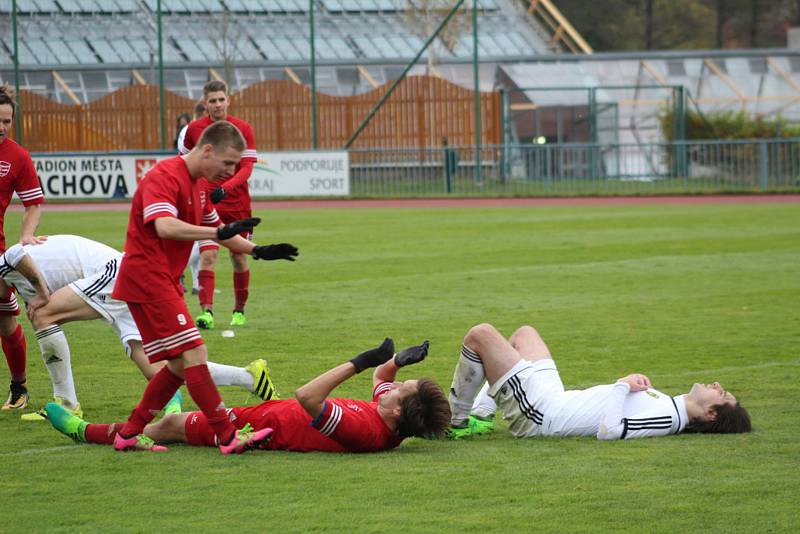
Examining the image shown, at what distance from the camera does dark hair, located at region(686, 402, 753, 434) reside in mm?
7070

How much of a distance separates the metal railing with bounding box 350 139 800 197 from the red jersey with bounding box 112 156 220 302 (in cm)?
2507

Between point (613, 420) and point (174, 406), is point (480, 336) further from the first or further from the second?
point (174, 406)

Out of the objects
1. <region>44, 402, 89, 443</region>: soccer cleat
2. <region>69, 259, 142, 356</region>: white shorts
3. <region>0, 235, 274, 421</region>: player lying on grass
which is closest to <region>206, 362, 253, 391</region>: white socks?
<region>0, 235, 274, 421</region>: player lying on grass

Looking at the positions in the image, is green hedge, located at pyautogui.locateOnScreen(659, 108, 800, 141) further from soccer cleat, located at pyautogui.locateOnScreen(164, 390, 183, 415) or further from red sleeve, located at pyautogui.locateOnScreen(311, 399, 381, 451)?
red sleeve, located at pyautogui.locateOnScreen(311, 399, 381, 451)

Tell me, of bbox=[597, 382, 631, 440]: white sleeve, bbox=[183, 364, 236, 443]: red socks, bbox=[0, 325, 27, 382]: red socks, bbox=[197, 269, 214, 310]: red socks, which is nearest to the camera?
bbox=[183, 364, 236, 443]: red socks

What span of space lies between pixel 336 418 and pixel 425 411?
0.47 meters

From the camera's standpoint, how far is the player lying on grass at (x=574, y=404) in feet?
23.1

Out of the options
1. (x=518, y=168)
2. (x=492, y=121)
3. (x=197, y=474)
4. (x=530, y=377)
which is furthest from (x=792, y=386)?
Result: (x=492, y=121)

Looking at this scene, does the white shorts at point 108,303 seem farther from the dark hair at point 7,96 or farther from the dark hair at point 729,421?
the dark hair at point 729,421

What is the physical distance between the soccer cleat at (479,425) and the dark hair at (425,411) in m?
0.68

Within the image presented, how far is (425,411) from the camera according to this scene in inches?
260

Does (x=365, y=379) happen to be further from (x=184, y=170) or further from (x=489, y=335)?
(x=184, y=170)

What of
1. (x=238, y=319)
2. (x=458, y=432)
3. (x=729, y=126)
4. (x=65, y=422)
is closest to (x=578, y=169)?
(x=729, y=126)

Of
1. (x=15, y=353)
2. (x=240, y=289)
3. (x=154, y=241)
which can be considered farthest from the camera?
(x=240, y=289)
